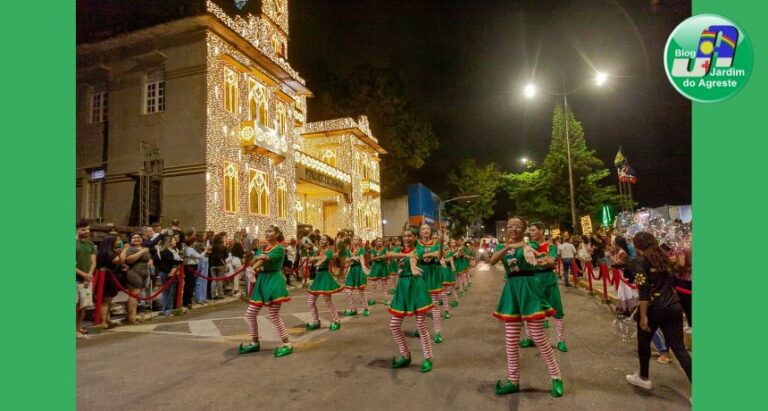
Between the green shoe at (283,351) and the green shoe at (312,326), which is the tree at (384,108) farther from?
the green shoe at (283,351)

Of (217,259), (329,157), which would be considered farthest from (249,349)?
(329,157)

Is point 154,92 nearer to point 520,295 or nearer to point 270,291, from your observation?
point 270,291

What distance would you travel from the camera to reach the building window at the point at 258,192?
19.7 metres

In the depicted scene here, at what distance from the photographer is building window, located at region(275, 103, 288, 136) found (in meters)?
22.8

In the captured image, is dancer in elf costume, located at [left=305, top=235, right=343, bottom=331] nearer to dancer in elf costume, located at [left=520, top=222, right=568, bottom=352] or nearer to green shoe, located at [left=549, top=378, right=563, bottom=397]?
dancer in elf costume, located at [left=520, top=222, right=568, bottom=352]

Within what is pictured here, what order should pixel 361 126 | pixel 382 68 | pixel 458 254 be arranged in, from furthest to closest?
pixel 382 68 < pixel 361 126 < pixel 458 254

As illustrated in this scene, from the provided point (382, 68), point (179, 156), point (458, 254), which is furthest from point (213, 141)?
point (382, 68)

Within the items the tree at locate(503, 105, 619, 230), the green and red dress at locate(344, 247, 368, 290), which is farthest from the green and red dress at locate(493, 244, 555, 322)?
the tree at locate(503, 105, 619, 230)

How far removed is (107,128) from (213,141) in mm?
5472

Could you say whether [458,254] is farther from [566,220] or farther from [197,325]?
[566,220]

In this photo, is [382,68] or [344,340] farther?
[382,68]

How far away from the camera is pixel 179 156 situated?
57.5 feet

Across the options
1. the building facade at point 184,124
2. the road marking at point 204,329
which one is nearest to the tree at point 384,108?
the building facade at point 184,124

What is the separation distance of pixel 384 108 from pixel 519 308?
1353 inches
